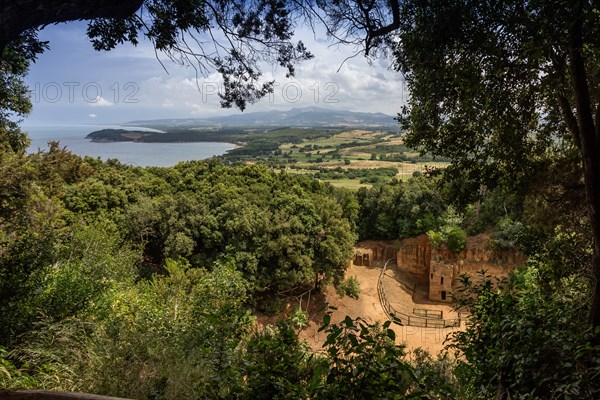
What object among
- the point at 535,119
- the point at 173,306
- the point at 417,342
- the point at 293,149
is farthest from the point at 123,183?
the point at 293,149

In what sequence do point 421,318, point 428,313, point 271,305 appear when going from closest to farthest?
point 271,305
point 421,318
point 428,313

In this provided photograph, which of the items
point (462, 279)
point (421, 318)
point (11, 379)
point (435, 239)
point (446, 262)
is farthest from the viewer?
point (435, 239)

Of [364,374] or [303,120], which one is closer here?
[364,374]

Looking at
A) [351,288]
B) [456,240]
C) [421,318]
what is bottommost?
[421,318]

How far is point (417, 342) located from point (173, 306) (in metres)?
9.13

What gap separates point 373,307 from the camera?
1520cm

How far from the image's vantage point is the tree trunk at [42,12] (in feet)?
6.82

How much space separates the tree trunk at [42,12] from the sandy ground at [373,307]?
10.7 metres

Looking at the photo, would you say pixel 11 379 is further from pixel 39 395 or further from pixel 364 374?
pixel 364 374

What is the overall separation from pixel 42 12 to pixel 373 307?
15.0 meters

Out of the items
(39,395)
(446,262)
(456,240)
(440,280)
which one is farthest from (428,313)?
(39,395)

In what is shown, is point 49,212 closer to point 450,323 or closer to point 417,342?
point 417,342

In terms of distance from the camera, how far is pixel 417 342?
40.4 feet

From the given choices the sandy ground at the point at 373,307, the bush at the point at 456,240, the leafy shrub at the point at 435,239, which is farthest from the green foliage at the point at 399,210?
the sandy ground at the point at 373,307
